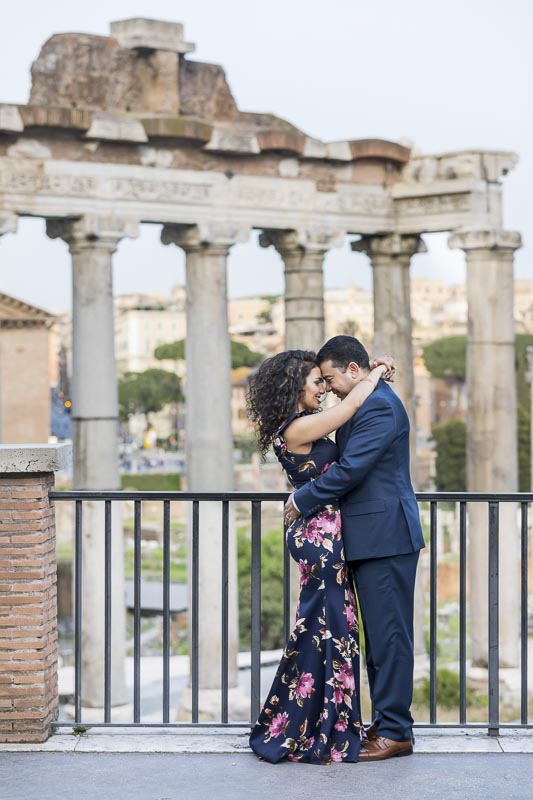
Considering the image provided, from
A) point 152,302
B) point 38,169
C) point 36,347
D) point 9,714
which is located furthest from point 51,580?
point 152,302

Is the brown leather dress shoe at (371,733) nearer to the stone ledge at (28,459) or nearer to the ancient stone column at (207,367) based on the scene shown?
the stone ledge at (28,459)

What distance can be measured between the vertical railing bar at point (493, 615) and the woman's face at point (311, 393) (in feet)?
3.98

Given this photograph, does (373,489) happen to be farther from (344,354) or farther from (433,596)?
(433,596)

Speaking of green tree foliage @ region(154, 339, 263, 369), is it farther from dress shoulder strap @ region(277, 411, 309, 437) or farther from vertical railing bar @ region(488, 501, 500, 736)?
dress shoulder strap @ region(277, 411, 309, 437)

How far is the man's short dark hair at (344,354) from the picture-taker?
24.4 feet

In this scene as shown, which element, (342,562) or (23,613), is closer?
(342,562)

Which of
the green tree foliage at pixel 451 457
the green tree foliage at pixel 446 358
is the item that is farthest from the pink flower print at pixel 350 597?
the green tree foliage at pixel 446 358

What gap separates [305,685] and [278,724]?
280mm

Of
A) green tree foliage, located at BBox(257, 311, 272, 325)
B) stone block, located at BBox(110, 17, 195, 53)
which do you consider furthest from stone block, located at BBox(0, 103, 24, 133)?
green tree foliage, located at BBox(257, 311, 272, 325)

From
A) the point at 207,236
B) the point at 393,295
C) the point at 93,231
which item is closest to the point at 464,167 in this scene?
the point at 393,295

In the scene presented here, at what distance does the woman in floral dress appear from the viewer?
23.7ft

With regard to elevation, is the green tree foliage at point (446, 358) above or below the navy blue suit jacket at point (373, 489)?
above

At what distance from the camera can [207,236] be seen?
19062mm

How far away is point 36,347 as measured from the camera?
76.6 meters
